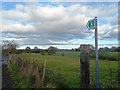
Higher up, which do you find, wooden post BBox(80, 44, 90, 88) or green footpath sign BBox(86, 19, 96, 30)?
green footpath sign BBox(86, 19, 96, 30)

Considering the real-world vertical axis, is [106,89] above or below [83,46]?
below

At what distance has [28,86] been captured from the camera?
8.99 meters

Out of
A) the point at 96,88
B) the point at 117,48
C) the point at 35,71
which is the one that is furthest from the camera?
the point at 35,71

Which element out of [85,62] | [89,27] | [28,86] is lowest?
[28,86]

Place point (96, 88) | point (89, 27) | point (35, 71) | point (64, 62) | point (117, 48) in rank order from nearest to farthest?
point (89, 27), point (96, 88), point (117, 48), point (35, 71), point (64, 62)

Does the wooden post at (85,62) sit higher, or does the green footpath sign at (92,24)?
the green footpath sign at (92,24)

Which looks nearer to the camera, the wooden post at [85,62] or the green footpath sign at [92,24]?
the green footpath sign at [92,24]

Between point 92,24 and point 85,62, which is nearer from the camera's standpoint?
point 92,24

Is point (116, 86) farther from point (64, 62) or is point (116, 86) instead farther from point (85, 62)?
point (64, 62)

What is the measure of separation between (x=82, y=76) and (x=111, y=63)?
857 cm

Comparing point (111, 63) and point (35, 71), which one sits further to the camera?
point (111, 63)

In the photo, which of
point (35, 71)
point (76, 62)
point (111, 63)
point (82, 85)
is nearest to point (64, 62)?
point (76, 62)

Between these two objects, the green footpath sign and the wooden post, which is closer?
the green footpath sign

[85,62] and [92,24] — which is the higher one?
[92,24]
